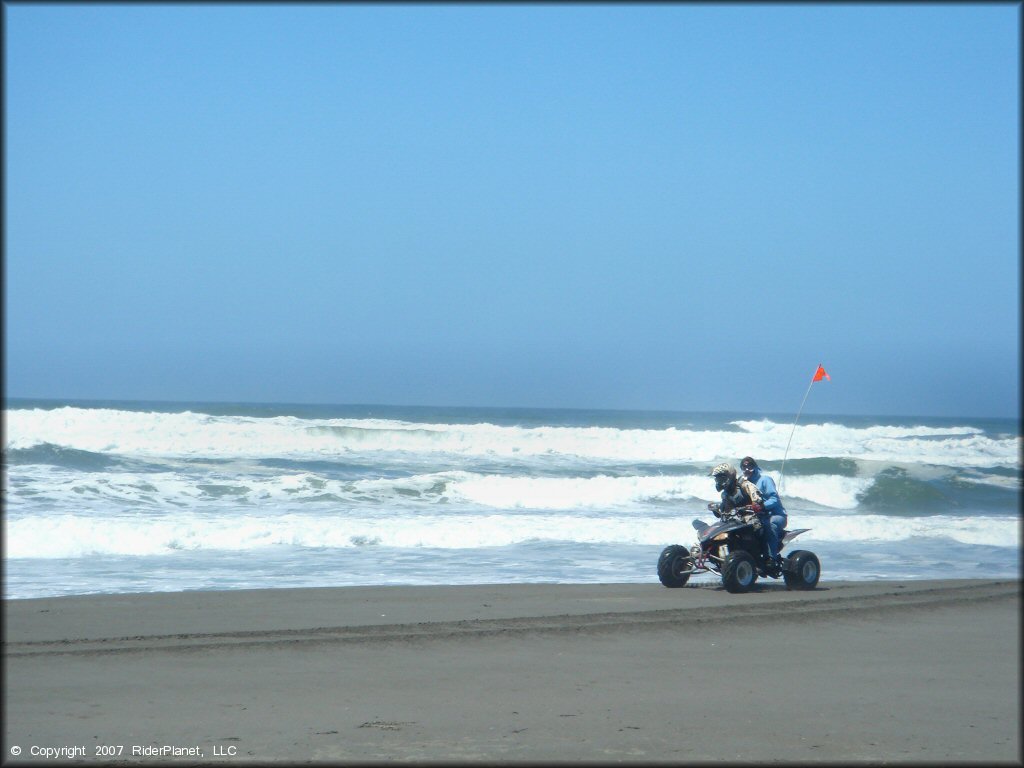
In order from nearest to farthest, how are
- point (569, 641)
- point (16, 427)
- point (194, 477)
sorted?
point (569, 641) → point (194, 477) → point (16, 427)

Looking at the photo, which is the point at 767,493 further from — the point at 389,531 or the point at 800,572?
the point at 389,531

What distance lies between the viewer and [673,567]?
12125mm

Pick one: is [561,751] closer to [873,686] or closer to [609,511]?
[873,686]

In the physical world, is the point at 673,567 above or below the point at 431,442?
below

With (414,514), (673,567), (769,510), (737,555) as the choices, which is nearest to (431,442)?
(414,514)

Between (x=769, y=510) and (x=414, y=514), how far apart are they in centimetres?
840

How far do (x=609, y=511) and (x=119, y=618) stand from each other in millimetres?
12781

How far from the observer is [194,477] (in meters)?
23.2

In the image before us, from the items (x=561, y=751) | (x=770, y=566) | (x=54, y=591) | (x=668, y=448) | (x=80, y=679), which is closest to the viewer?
(x=561, y=751)

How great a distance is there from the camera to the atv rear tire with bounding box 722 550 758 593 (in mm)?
11758

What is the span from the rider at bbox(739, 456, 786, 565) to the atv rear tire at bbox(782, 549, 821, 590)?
7.1 inches

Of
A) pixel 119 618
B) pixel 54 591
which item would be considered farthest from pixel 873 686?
pixel 54 591

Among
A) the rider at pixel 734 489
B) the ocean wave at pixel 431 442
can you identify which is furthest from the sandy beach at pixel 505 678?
the ocean wave at pixel 431 442

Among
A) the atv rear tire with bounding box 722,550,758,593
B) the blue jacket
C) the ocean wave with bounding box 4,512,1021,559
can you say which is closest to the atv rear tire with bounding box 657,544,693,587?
the atv rear tire with bounding box 722,550,758,593
